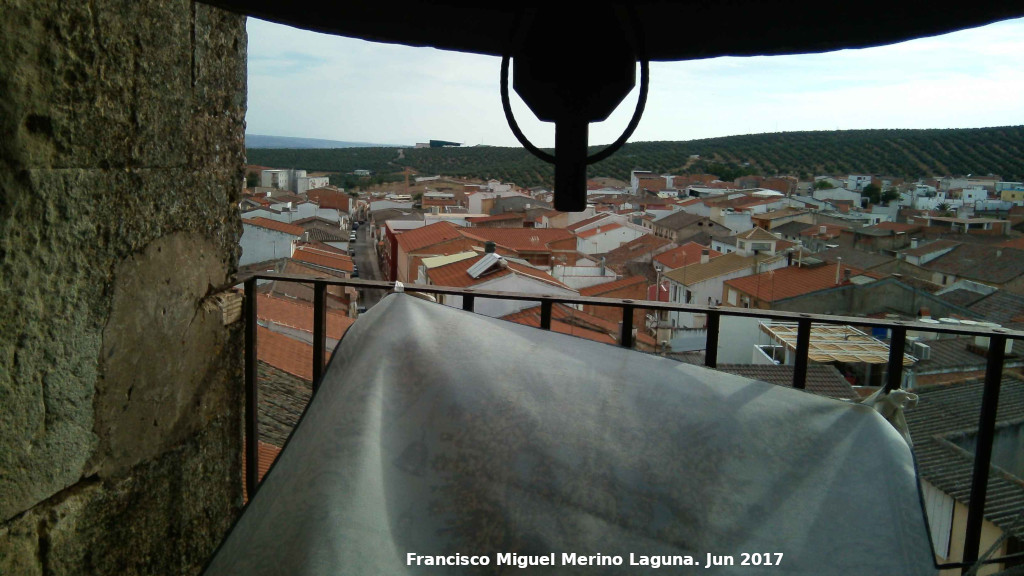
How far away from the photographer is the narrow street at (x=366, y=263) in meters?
22.9

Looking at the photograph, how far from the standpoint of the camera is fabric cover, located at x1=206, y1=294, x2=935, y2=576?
98 cm

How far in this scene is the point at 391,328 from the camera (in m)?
A: 1.33

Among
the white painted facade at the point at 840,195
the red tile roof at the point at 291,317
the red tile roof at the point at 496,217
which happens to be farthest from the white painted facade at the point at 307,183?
the red tile roof at the point at 291,317

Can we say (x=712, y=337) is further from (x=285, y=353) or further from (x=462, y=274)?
(x=462, y=274)

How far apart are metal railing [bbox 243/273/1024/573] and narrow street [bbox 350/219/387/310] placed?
19.8 metres

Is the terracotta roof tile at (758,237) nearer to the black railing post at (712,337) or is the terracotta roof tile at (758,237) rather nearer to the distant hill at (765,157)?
the black railing post at (712,337)

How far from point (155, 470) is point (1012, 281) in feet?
96.9

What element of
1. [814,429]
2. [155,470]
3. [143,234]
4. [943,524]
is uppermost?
[143,234]

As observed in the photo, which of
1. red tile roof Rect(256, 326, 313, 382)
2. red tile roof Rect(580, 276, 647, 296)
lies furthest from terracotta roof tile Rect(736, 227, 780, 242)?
red tile roof Rect(256, 326, 313, 382)

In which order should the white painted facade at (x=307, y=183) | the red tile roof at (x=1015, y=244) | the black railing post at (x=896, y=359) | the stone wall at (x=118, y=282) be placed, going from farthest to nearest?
1. the white painted facade at (x=307, y=183)
2. the red tile roof at (x=1015, y=244)
3. the black railing post at (x=896, y=359)
4. the stone wall at (x=118, y=282)

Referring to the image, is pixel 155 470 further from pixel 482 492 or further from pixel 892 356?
pixel 892 356

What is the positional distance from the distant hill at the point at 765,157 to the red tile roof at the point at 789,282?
1567 inches

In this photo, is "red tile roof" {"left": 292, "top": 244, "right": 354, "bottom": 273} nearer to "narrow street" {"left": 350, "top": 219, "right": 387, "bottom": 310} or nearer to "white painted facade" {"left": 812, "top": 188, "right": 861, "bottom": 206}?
"narrow street" {"left": 350, "top": 219, "right": 387, "bottom": 310}

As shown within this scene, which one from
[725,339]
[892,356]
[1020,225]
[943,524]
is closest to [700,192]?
[1020,225]
